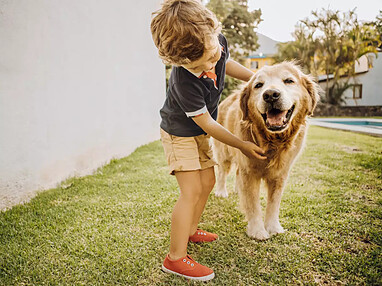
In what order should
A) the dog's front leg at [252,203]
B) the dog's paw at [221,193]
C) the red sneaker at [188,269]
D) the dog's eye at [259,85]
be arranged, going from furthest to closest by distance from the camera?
1. the dog's paw at [221,193]
2. the dog's front leg at [252,203]
3. the dog's eye at [259,85]
4. the red sneaker at [188,269]

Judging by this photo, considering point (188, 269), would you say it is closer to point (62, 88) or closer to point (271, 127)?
point (271, 127)

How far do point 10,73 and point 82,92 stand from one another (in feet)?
4.44

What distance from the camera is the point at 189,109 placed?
5.57 ft

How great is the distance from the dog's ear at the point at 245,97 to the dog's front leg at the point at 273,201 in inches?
23.8

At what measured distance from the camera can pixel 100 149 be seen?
469 centimetres

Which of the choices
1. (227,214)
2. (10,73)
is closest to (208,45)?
(227,214)

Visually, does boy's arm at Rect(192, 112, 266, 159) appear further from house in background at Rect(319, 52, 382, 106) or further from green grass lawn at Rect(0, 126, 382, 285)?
house in background at Rect(319, 52, 382, 106)

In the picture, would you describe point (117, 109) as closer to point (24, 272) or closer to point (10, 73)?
point (10, 73)

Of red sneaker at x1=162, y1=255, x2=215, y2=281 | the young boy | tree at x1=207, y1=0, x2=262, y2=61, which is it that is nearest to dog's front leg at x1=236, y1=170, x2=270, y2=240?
the young boy

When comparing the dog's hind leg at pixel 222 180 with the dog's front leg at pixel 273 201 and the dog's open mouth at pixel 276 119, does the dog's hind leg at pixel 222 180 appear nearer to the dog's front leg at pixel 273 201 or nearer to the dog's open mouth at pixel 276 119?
the dog's front leg at pixel 273 201

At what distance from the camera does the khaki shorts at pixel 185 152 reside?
71.4 inches

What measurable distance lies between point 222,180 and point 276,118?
5.04ft

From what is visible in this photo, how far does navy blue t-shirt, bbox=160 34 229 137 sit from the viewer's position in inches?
67.0

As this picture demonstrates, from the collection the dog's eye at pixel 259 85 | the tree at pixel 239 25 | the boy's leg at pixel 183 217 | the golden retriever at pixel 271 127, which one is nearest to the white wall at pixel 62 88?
the boy's leg at pixel 183 217
